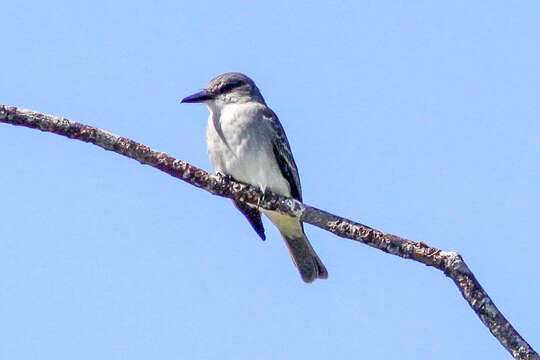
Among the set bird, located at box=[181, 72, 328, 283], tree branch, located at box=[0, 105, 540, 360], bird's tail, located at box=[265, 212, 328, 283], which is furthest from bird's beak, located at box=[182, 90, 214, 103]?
tree branch, located at box=[0, 105, 540, 360]

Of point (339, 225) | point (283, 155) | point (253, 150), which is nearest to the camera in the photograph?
point (339, 225)

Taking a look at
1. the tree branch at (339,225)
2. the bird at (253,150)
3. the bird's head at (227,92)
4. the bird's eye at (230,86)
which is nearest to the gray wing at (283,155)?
the bird at (253,150)

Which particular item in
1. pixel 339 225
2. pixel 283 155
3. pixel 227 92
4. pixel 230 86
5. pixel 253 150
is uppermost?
pixel 230 86

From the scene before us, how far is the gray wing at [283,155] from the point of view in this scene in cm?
972

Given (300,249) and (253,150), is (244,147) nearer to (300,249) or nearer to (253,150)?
(253,150)

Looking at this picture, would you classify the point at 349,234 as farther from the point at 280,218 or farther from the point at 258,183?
the point at 280,218

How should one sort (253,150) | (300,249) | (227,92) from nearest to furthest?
(253,150) < (227,92) < (300,249)

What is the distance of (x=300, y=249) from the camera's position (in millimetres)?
10312

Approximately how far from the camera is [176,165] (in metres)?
6.22

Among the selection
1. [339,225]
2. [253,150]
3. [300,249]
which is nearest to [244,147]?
[253,150]

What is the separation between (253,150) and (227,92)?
955 mm

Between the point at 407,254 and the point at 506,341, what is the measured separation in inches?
36.7

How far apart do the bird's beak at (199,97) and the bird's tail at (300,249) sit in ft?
4.77

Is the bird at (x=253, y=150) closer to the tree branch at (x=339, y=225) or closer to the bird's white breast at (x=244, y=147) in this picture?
the bird's white breast at (x=244, y=147)
